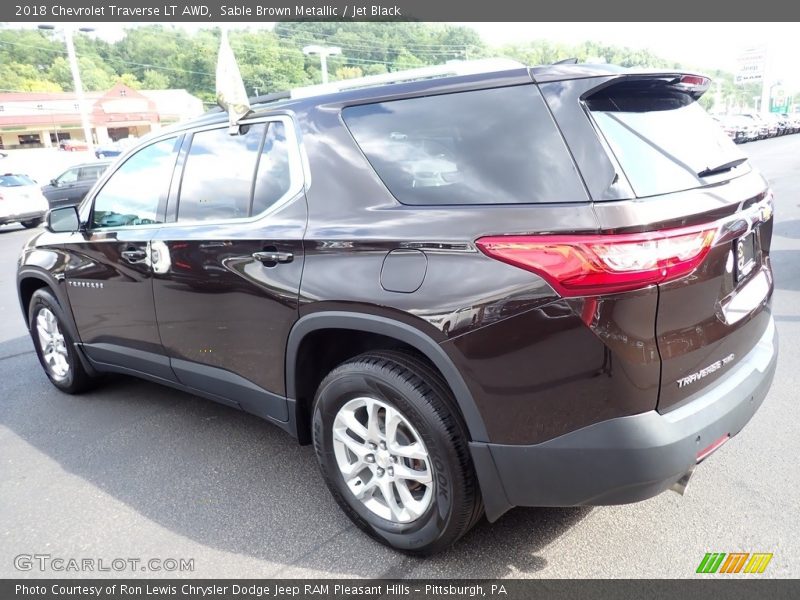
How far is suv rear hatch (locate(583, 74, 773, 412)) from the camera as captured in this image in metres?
1.96

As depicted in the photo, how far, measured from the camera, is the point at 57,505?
306 centimetres

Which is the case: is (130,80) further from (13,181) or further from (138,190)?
(138,190)

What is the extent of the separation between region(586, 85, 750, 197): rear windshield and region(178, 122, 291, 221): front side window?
141cm

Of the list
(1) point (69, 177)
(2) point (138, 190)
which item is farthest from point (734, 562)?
(1) point (69, 177)

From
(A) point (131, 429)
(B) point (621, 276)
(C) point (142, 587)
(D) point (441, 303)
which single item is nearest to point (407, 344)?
(D) point (441, 303)

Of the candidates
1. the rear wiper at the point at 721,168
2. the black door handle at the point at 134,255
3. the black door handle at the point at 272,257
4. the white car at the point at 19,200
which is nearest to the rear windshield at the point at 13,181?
the white car at the point at 19,200

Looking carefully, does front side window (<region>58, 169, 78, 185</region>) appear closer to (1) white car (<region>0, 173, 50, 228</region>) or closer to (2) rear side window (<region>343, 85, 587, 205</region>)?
(1) white car (<region>0, 173, 50, 228</region>)

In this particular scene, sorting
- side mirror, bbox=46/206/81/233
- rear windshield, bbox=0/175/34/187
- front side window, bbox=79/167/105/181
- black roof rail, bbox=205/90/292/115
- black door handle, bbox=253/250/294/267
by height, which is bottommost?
front side window, bbox=79/167/105/181

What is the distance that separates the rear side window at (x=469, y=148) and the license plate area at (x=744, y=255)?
720 millimetres

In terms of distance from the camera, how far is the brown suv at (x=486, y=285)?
194cm

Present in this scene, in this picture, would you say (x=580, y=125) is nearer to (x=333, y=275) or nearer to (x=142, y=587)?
(x=333, y=275)

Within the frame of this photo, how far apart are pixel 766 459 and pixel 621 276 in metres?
1.84

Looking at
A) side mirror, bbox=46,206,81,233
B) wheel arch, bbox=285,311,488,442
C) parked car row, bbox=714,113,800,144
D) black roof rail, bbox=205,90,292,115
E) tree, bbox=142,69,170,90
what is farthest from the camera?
tree, bbox=142,69,170,90

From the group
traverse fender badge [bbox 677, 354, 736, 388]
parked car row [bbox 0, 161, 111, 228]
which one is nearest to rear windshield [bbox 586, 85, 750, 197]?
traverse fender badge [bbox 677, 354, 736, 388]
